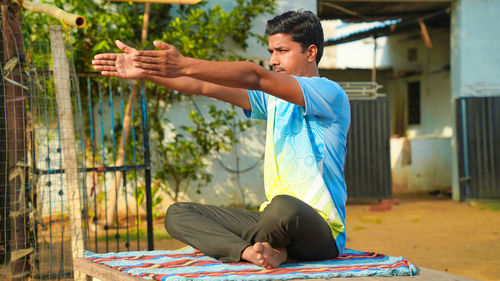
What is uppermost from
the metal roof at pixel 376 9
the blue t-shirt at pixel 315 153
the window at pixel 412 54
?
the metal roof at pixel 376 9

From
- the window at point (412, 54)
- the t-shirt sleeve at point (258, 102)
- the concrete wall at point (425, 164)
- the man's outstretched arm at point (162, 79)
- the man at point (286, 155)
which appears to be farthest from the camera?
the window at point (412, 54)

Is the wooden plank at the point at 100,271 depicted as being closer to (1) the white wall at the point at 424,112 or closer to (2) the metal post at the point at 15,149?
(2) the metal post at the point at 15,149

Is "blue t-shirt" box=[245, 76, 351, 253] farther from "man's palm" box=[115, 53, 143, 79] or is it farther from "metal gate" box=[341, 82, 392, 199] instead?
"metal gate" box=[341, 82, 392, 199]

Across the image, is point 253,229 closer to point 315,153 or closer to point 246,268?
point 246,268

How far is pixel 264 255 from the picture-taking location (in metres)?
2.30

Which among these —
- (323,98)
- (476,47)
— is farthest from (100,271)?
(476,47)

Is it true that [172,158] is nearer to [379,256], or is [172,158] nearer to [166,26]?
[166,26]

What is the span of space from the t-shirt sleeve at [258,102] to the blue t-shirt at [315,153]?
170mm

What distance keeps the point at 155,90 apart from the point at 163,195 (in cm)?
157

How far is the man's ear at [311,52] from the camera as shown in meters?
2.65

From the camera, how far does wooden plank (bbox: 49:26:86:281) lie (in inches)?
162

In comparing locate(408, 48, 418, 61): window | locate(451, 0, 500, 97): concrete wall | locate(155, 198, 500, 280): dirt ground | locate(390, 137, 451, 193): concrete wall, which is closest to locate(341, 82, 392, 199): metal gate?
locate(155, 198, 500, 280): dirt ground

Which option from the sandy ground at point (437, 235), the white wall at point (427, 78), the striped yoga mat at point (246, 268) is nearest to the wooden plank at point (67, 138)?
the striped yoga mat at point (246, 268)

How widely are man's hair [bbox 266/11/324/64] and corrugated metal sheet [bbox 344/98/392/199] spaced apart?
298 inches
